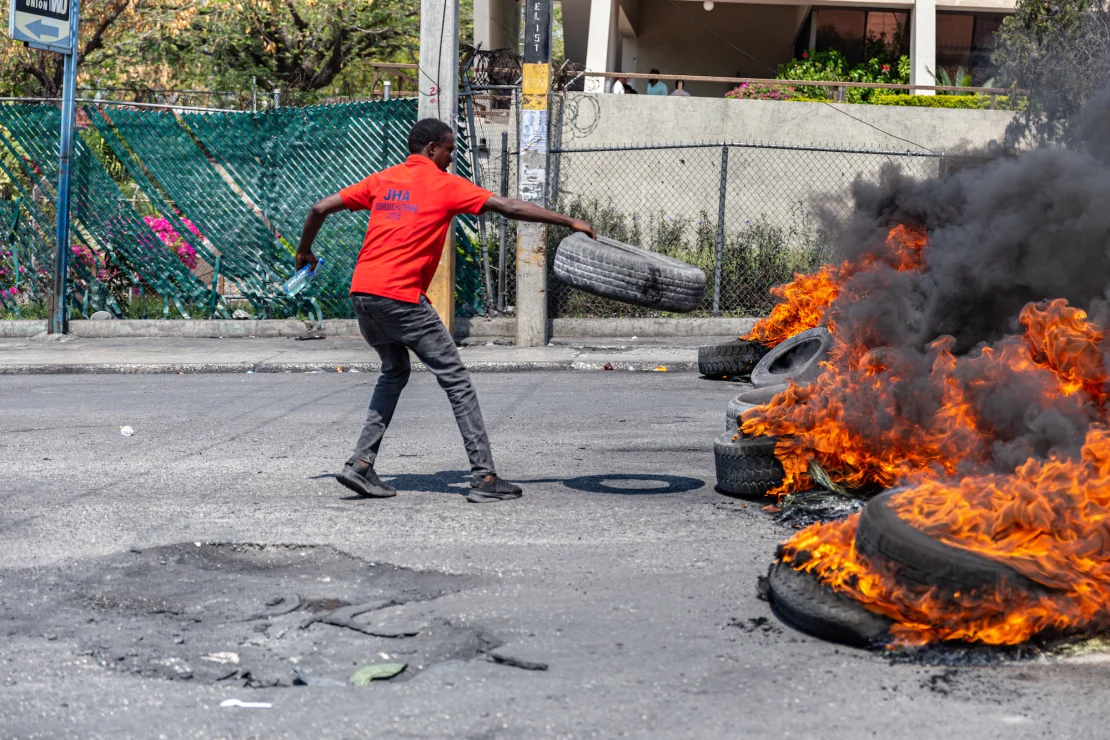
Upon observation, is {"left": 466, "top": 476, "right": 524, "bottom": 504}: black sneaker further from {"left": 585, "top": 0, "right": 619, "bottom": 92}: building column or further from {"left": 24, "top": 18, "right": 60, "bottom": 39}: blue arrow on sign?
{"left": 585, "top": 0, "right": 619, "bottom": 92}: building column

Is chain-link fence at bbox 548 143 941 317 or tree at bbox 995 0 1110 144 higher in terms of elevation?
tree at bbox 995 0 1110 144

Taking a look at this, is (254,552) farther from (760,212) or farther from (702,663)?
(760,212)

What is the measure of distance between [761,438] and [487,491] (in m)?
1.47

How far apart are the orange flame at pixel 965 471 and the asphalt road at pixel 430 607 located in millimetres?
210

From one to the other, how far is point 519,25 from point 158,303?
22159 mm

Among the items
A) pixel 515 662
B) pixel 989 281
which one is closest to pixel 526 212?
pixel 989 281

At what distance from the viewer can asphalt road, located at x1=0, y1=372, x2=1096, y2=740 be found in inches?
146

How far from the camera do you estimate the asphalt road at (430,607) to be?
146 inches

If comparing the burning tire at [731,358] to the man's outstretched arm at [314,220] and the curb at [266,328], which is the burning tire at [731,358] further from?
the man's outstretched arm at [314,220]

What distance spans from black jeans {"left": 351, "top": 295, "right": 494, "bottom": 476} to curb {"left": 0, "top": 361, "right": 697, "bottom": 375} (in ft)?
18.7

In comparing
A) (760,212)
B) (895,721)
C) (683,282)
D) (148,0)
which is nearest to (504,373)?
(683,282)

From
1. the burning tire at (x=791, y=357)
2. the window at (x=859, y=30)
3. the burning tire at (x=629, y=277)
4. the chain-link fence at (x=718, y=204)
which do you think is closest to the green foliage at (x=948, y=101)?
the chain-link fence at (x=718, y=204)

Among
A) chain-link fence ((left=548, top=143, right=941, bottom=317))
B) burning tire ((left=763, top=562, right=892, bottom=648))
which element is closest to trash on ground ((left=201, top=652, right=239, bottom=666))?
burning tire ((left=763, top=562, right=892, bottom=648))

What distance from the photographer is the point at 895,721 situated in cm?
363
